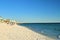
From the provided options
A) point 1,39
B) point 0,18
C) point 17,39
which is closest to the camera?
point 1,39

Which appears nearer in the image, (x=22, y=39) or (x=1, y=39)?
(x=1, y=39)

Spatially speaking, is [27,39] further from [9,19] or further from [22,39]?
[9,19]

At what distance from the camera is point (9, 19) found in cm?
1834

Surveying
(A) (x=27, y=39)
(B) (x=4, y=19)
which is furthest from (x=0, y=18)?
(A) (x=27, y=39)

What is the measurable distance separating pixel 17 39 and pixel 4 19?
38.4 ft

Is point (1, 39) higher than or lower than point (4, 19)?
lower

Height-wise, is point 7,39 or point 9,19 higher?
point 9,19

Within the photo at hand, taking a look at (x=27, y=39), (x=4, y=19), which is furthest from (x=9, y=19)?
(x=27, y=39)

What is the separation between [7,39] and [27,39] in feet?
3.01

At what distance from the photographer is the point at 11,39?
264 inches

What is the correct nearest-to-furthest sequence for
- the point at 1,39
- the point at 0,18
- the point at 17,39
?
the point at 1,39 < the point at 17,39 < the point at 0,18

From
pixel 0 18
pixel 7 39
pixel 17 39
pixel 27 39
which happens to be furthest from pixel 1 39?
pixel 0 18

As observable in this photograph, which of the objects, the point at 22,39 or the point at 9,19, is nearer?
the point at 22,39

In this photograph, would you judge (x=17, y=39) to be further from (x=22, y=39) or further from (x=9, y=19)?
(x=9, y=19)
